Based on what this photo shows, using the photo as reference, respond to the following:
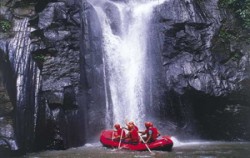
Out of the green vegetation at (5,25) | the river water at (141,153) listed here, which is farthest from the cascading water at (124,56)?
the green vegetation at (5,25)

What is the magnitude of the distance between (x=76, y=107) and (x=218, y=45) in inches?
323

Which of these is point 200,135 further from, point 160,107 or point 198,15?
point 198,15

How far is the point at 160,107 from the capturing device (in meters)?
18.4

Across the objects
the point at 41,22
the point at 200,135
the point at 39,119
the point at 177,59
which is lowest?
the point at 200,135

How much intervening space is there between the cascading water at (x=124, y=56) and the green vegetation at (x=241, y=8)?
3805mm

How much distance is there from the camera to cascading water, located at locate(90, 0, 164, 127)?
59.8 ft

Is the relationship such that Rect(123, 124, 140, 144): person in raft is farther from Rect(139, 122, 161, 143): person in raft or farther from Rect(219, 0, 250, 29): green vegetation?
Rect(219, 0, 250, 29): green vegetation

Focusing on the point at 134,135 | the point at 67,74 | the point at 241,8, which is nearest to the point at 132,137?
the point at 134,135

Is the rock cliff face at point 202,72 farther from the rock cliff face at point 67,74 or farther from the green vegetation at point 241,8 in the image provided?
the rock cliff face at point 67,74

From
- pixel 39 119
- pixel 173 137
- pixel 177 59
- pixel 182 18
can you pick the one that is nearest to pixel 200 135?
pixel 173 137

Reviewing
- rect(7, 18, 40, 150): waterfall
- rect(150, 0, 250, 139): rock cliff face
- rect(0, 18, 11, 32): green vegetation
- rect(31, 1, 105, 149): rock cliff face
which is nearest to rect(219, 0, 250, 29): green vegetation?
rect(150, 0, 250, 139): rock cliff face

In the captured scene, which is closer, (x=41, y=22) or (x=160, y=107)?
(x=41, y=22)

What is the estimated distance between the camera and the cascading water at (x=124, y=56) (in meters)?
18.2

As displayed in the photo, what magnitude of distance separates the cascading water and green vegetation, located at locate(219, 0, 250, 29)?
3.81m
